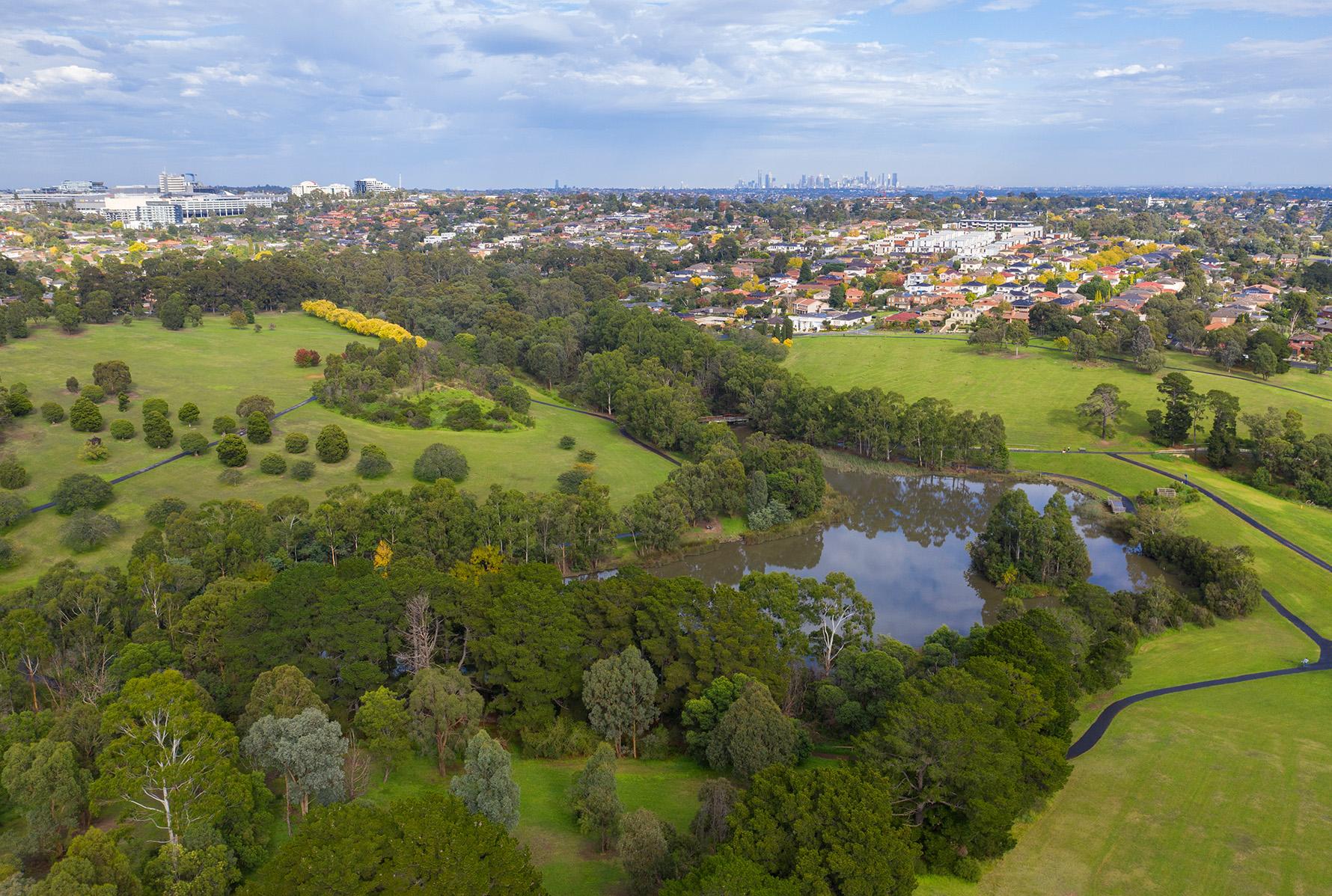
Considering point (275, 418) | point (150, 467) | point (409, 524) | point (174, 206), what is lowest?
point (409, 524)

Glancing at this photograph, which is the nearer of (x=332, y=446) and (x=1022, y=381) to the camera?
(x=332, y=446)

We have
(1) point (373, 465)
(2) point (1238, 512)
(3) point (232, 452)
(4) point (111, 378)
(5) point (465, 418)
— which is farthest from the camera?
(5) point (465, 418)

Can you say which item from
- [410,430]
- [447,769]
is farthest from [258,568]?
[410,430]

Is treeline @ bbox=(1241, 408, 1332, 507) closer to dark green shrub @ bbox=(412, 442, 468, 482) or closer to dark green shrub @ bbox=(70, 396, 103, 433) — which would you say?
dark green shrub @ bbox=(412, 442, 468, 482)

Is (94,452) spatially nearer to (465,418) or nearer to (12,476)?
(12,476)

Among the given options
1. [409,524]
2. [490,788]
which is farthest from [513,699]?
[409,524]

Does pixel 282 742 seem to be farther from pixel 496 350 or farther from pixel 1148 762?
pixel 496 350
